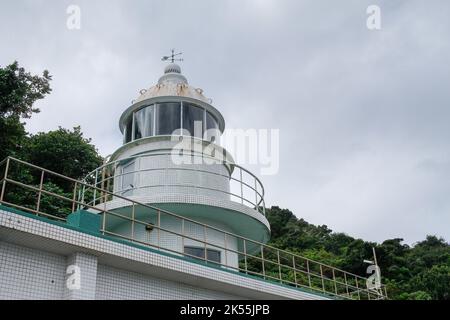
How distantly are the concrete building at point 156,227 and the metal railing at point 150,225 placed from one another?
6 centimetres

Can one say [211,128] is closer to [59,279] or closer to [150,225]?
[150,225]

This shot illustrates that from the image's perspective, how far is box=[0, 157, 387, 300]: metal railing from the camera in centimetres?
1034

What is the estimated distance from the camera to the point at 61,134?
104 ft

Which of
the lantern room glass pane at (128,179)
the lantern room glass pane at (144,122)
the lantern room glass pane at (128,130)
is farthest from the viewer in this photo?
the lantern room glass pane at (128,130)

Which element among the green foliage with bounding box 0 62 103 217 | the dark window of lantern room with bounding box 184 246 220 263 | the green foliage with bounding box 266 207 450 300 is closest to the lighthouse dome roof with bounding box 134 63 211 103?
the dark window of lantern room with bounding box 184 246 220 263

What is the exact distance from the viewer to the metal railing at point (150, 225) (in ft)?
33.9

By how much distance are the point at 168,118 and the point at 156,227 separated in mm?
4751

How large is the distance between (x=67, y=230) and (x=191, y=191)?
5.06 m

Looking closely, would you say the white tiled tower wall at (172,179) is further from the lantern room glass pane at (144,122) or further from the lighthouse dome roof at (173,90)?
the lighthouse dome roof at (173,90)

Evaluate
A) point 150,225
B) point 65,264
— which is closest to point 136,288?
point 150,225

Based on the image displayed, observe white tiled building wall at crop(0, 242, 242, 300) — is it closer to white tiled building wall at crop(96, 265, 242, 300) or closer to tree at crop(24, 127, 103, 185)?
white tiled building wall at crop(96, 265, 242, 300)

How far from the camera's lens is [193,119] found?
1480cm

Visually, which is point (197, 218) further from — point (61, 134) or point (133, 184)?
point (61, 134)

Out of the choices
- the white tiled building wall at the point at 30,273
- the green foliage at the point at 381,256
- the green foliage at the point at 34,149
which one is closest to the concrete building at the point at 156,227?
the white tiled building wall at the point at 30,273
